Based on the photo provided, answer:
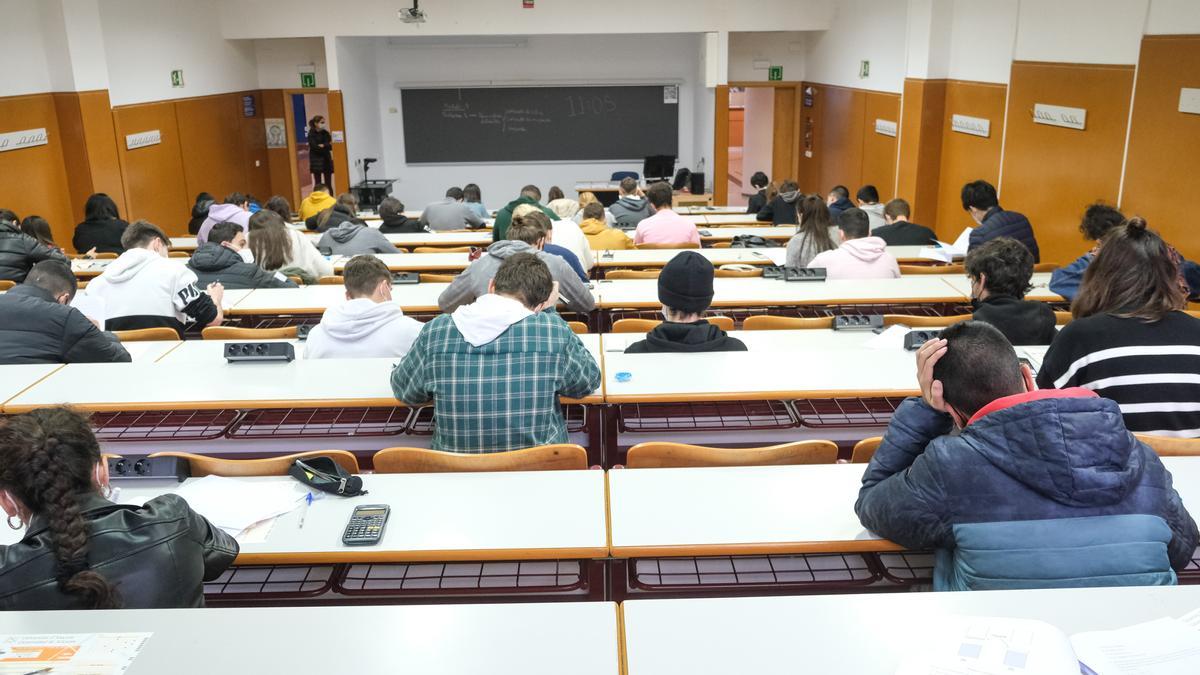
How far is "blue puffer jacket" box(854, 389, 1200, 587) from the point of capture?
1.99 m

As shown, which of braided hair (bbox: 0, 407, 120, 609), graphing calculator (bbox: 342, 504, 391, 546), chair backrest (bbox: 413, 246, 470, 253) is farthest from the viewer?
chair backrest (bbox: 413, 246, 470, 253)

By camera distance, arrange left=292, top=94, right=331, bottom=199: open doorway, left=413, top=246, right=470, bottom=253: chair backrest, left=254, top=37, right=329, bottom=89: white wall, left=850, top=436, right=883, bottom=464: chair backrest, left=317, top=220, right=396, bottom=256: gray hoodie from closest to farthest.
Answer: left=850, top=436, right=883, bottom=464: chair backrest
left=317, top=220, right=396, bottom=256: gray hoodie
left=413, top=246, right=470, bottom=253: chair backrest
left=254, top=37, right=329, bottom=89: white wall
left=292, top=94, right=331, bottom=199: open doorway

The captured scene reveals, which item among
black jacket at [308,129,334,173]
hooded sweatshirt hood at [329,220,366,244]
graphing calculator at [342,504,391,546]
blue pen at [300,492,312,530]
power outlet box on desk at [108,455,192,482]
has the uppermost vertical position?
black jacket at [308,129,334,173]

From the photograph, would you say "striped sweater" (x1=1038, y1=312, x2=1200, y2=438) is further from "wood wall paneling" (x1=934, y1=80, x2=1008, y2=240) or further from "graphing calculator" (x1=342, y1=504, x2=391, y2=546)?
"wood wall paneling" (x1=934, y1=80, x2=1008, y2=240)

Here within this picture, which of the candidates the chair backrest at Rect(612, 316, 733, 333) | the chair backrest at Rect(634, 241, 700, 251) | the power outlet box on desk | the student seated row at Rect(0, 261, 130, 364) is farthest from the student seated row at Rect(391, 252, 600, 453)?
the chair backrest at Rect(634, 241, 700, 251)

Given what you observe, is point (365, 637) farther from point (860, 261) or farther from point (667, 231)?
point (667, 231)

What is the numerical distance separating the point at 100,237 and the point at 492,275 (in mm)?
4867

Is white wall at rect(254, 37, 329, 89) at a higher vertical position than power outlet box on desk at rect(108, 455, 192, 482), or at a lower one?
higher

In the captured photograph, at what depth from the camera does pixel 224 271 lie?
5695 mm

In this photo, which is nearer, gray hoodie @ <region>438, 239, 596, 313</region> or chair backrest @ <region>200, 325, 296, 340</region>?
chair backrest @ <region>200, 325, 296, 340</region>

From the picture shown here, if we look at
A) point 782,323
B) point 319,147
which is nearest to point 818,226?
point 782,323

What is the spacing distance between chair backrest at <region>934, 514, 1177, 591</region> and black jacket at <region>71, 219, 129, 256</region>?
7814 mm

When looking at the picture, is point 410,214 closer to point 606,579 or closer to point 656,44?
point 656,44

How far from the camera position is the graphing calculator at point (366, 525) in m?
2.37
